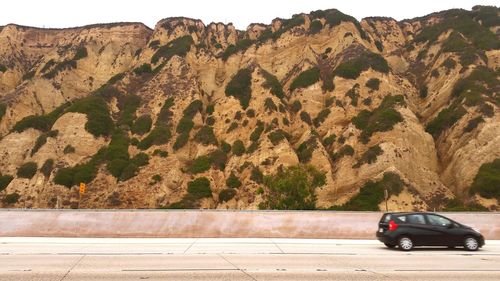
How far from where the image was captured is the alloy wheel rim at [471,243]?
1814 centimetres

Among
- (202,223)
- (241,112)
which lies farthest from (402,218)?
(241,112)

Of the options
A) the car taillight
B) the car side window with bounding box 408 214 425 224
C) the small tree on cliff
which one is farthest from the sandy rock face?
the car taillight

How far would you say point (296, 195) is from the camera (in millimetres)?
55094

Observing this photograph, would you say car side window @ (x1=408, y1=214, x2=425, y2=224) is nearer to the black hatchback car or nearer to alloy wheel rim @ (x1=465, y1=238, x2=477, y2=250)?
the black hatchback car

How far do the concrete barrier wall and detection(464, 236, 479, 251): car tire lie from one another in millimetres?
4847

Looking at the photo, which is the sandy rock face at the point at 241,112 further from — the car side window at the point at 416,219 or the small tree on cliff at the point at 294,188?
the car side window at the point at 416,219

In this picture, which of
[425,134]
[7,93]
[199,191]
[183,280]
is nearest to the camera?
[183,280]

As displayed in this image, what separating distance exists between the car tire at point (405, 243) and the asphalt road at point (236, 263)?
32cm

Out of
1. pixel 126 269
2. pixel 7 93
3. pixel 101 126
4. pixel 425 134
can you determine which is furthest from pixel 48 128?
pixel 126 269

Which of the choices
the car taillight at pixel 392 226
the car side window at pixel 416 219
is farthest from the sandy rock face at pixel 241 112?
the car taillight at pixel 392 226

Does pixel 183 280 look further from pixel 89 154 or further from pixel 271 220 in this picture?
pixel 89 154

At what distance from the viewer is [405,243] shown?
18047mm

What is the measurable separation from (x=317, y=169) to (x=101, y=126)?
33.7 metres

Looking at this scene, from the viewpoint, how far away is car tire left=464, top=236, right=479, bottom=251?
59.5ft
